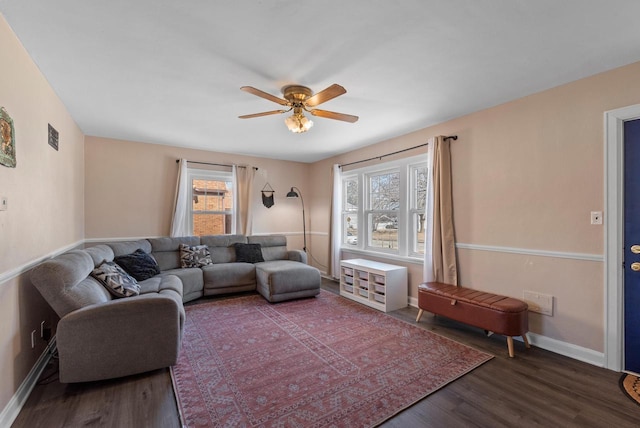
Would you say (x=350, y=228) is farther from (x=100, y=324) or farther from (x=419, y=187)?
(x=100, y=324)

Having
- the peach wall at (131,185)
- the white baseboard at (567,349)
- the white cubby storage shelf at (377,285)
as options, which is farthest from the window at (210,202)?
the white baseboard at (567,349)

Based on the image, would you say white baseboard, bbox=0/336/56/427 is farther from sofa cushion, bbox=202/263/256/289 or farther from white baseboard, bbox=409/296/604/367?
white baseboard, bbox=409/296/604/367

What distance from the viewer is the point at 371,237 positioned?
16.1 ft

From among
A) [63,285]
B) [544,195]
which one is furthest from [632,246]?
[63,285]

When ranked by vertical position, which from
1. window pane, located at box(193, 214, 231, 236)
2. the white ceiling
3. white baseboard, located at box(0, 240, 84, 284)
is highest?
the white ceiling

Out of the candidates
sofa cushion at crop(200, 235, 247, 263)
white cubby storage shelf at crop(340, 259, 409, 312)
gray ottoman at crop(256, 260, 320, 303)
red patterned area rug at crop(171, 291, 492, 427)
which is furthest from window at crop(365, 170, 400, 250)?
sofa cushion at crop(200, 235, 247, 263)

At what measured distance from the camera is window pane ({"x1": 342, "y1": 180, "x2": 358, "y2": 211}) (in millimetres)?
5281

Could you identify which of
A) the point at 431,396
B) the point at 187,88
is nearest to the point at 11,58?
the point at 187,88

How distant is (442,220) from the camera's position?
3.46 meters

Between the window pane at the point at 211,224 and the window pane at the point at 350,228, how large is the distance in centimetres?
222

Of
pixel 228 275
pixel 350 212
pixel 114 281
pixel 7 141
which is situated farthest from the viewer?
pixel 350 212

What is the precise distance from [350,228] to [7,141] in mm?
4500

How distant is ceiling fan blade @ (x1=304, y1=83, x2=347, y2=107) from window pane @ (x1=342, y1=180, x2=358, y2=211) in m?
2.85

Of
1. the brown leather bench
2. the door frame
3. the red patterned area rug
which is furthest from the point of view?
the brown leather bench
